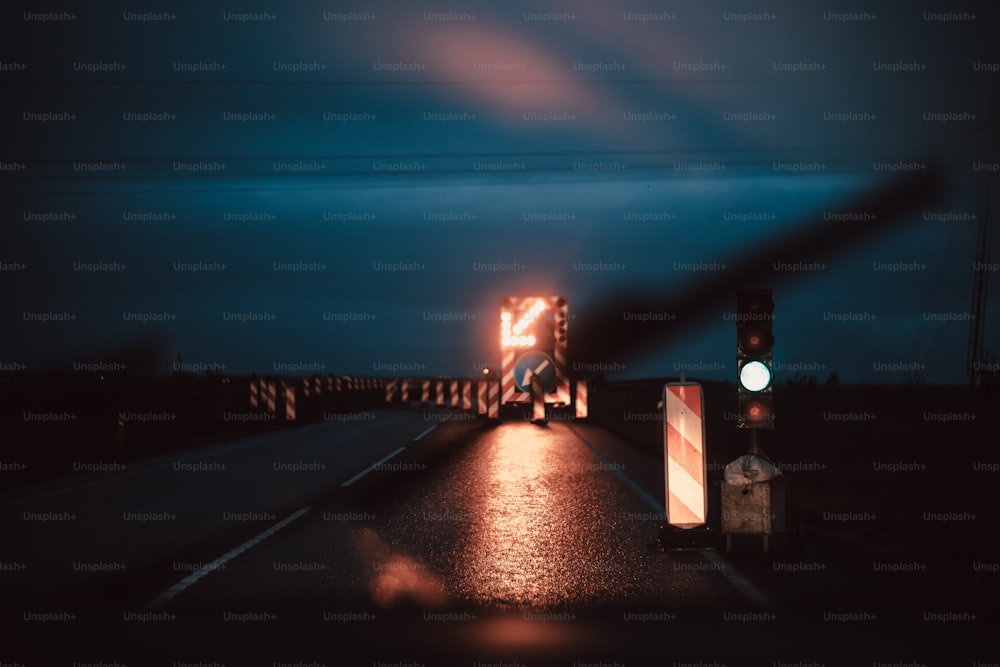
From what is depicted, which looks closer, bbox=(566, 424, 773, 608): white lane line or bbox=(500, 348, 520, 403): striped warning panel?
bbox=(566, 424, 773, 608): white lane line

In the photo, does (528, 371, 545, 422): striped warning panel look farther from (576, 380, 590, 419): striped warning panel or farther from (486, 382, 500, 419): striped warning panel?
(486, 382, 500, 419): striped warning panel

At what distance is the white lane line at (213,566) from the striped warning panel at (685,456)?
4232mm

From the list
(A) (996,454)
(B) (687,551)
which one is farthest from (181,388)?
(B) (687,551)

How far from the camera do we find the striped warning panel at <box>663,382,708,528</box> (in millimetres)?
9641

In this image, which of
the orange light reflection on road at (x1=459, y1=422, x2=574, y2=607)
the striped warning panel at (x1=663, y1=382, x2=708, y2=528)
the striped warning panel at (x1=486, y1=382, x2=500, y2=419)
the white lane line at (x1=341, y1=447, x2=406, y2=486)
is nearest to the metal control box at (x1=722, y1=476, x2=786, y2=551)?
the striped warning panel at (x1=663, y1=382, x2=708, y2=528)

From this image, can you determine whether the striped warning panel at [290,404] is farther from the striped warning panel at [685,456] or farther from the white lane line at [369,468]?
the striped warning panel at [685,456]

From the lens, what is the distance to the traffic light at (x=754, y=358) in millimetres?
9359

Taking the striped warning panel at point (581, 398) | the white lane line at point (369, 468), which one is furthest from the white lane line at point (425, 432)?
the striped warning panel at point (581, 398)

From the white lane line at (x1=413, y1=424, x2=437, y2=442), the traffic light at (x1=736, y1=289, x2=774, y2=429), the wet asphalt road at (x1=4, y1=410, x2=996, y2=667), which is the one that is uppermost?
the traffic light at (x1=736, y1=289, x2=774, y2=429)

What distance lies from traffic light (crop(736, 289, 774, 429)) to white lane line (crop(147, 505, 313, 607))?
16.2 ft

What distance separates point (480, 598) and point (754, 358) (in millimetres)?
3628

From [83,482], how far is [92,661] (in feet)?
36.9

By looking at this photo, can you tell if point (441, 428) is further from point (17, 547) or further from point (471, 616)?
point (471, 616)

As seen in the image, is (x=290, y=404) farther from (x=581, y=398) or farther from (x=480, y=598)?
(x=480, y=598)
